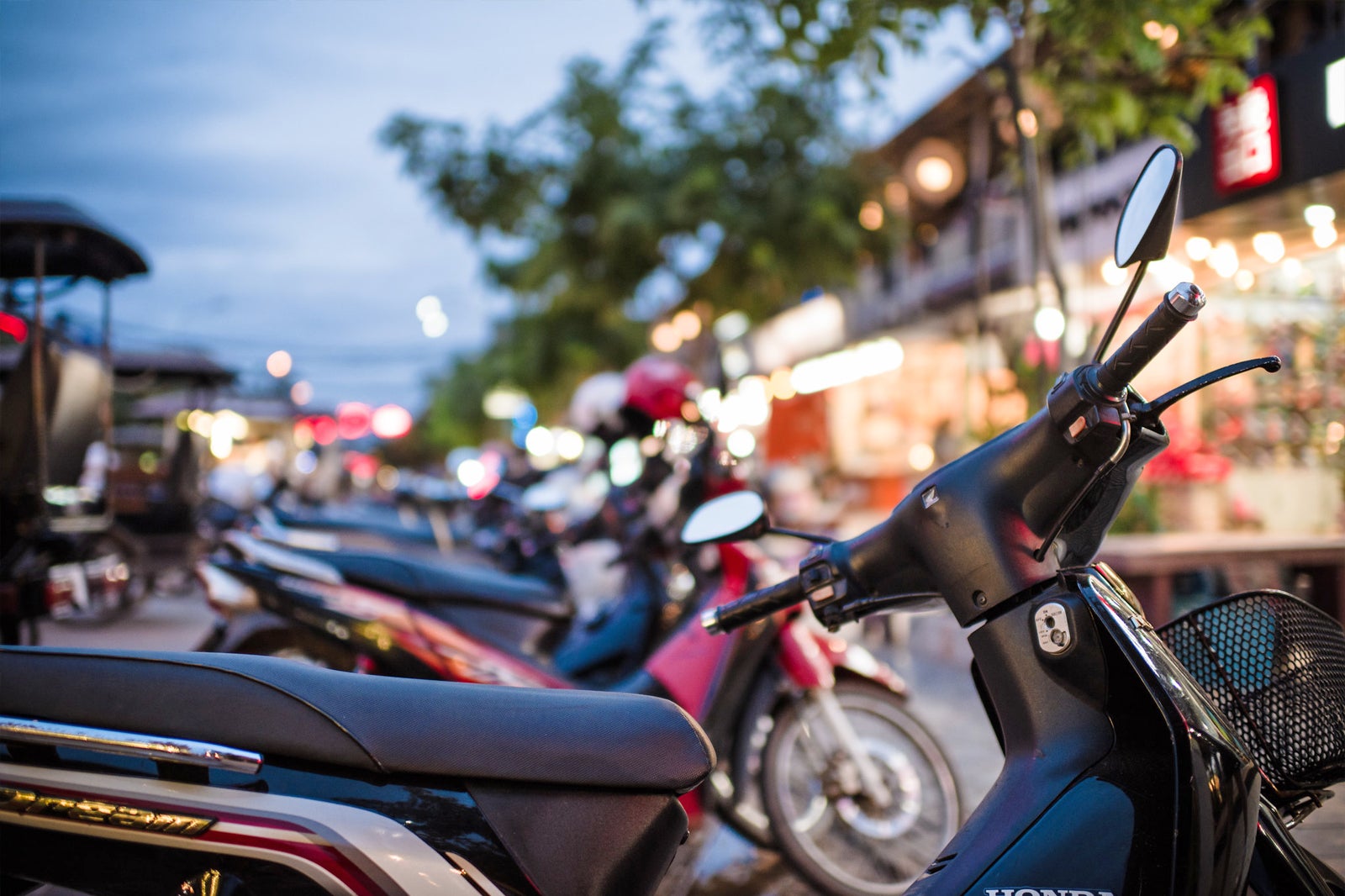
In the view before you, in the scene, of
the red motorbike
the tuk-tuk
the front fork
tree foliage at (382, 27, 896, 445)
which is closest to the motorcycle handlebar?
the red motorbike

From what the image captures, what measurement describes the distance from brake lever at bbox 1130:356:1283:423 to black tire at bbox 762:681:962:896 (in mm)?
1749

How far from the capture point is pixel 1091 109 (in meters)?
4.29

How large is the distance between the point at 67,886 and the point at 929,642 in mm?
5534

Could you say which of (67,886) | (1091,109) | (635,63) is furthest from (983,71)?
(635,63)

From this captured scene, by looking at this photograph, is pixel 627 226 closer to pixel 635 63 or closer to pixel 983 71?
pixel 635 63

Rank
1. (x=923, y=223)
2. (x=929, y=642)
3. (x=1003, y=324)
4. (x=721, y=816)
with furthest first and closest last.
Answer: (x=923, y=223) < (x=1003, y=324) < (x=929, y=642) < (x=721, y=816)

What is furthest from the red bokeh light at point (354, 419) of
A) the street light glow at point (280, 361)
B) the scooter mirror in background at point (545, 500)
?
the scooter mirror in background at point (545, 500)

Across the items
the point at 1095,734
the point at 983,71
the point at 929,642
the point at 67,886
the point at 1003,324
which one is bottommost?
the point at 929,642

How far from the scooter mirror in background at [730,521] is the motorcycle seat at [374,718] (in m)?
0.35

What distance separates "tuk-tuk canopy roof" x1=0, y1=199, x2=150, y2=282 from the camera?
3787 mm

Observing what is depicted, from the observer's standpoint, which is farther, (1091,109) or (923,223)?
(923,223)

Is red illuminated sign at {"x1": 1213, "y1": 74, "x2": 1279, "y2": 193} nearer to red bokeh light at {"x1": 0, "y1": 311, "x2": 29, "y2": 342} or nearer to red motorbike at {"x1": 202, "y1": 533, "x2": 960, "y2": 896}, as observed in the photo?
red motorbike at {"x1": 202, "y1": 533, "x2": 960, "y2": 896}

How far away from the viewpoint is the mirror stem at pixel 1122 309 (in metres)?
1.09

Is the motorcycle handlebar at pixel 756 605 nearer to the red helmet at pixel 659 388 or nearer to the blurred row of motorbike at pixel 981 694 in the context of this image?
the blurred row of motorbike at pixel 981 694
